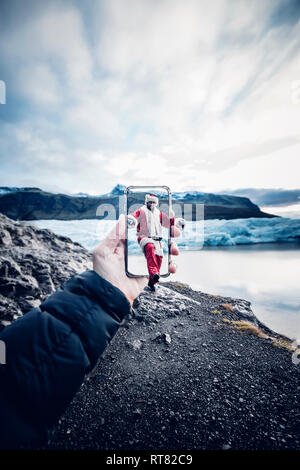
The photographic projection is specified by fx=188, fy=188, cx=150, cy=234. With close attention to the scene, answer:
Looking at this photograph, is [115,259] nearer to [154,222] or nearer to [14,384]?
[154,222]

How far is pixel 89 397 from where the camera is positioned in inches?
58.4

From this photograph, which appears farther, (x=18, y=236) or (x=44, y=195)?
(x=44, y=195)

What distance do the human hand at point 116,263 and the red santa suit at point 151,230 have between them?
22cm

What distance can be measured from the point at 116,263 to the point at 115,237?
8.2 inches

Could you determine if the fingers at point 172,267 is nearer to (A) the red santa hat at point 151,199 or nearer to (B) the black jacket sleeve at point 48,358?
(A) the red santa hat at point 151,199

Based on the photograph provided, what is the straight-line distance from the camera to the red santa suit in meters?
1.68

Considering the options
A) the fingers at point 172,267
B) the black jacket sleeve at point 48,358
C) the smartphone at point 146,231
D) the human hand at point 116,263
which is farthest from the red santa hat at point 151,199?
the black jacket sleeve at point 48,358

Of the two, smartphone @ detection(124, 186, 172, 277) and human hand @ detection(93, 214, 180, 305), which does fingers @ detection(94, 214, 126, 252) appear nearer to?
human hand @ detection(93, 214, 180, 305)

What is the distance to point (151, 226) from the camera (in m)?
1.83

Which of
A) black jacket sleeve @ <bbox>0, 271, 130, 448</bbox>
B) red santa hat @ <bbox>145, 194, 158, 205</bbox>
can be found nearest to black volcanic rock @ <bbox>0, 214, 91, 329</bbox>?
black jacket sleeve @ <bbox>0, 271, 130, 448</bbox>

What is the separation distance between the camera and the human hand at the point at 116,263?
1.29 metres

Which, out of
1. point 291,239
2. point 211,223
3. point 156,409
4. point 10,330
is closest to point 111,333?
point 10,330

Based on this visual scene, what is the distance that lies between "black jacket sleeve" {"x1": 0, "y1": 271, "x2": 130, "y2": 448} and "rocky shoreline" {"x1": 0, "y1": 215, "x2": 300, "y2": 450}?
523 millimetres

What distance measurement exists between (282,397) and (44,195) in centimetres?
4389
